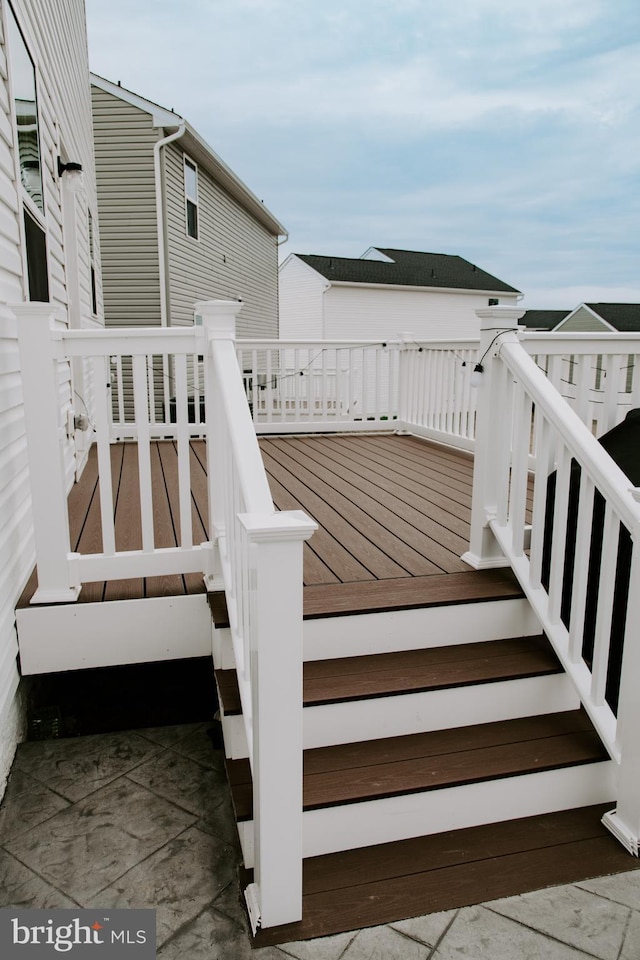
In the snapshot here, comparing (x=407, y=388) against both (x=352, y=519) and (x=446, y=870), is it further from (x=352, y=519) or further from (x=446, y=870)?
(x=446, y=870)

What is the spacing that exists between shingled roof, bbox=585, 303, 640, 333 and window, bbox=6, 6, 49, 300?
17.1 m

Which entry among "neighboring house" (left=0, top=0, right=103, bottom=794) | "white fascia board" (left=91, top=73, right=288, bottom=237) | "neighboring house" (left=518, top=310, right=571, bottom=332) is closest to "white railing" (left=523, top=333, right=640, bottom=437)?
"neighboring house" (left=0, top=0, right=103, bottom=794)

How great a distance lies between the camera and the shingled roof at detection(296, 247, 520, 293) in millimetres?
20356

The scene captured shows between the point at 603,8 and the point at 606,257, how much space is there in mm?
25528

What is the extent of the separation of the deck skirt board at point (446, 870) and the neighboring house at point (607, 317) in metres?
17.9

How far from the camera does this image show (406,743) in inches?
89.0

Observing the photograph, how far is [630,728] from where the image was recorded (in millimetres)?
1974

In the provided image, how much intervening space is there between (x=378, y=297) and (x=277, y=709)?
19654 millimetres

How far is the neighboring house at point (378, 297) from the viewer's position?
19750 mm

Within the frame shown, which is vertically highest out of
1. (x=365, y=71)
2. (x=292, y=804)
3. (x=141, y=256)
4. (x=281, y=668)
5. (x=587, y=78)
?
(x=365, y=71)

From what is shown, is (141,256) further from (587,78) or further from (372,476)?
(587,78)

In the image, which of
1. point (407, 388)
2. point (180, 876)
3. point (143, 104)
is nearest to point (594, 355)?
point (180, 876)

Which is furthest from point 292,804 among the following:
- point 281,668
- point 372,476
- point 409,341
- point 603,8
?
point 603,8

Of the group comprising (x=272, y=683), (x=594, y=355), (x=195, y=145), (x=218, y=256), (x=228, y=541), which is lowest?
(x=272, y=683)
